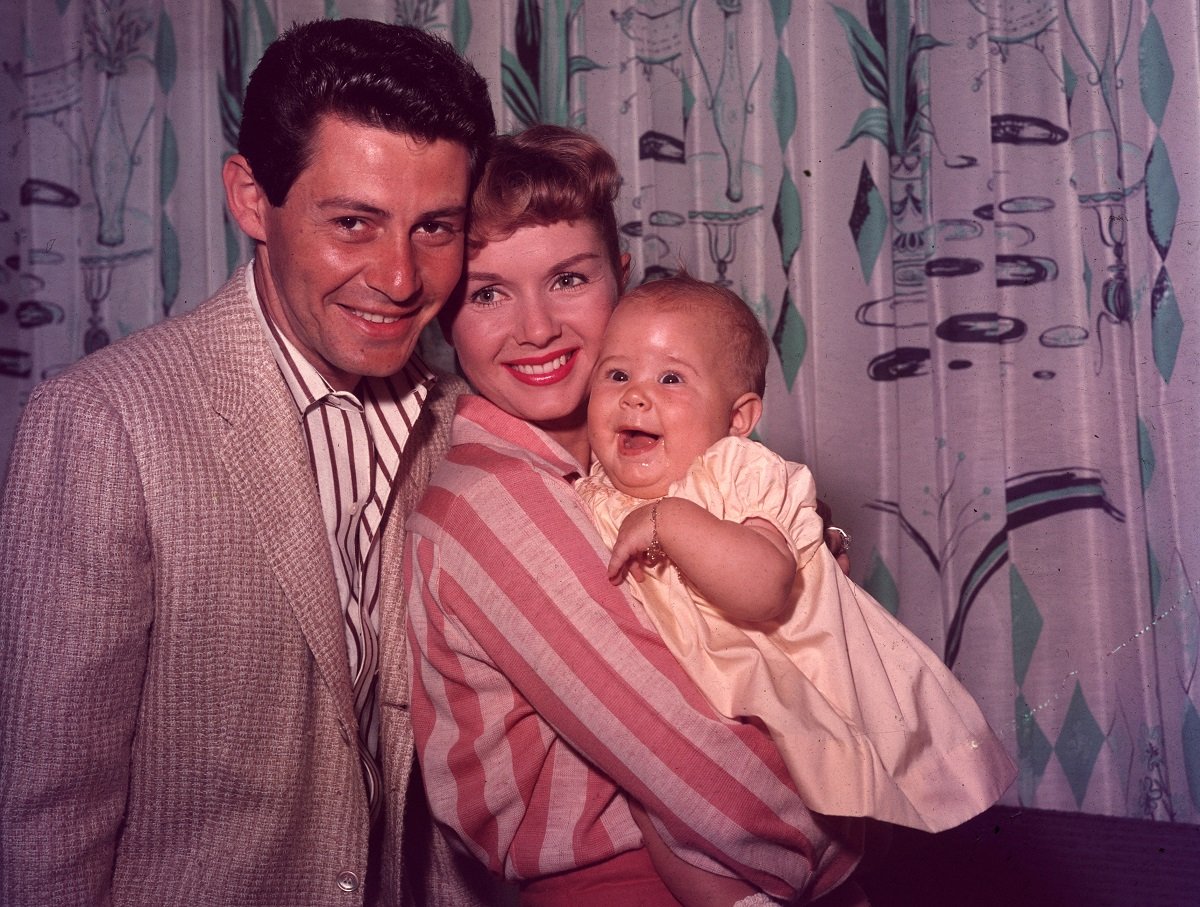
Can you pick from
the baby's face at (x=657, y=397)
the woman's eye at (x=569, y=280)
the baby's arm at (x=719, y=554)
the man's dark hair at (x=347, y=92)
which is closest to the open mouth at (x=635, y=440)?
the baby's face at (x=657, y=397)

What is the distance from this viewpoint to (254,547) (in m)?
1.51

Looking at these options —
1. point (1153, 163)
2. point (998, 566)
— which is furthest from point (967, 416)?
point (1153, 163)

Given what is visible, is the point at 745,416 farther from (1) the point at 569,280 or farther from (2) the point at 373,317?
(2) the point at 373,317

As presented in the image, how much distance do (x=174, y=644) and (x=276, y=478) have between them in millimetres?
282

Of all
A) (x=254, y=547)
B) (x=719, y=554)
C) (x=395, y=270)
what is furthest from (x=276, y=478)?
(x=719, y=554)

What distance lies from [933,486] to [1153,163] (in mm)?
1028

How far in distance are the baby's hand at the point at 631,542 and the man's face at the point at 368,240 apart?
0.53 metres

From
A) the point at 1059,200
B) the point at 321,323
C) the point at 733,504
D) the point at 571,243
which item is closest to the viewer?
the point at 733,504

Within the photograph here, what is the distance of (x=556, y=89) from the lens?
9.31 ft

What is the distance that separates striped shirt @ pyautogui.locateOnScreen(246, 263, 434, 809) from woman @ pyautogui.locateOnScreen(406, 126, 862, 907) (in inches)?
7.0

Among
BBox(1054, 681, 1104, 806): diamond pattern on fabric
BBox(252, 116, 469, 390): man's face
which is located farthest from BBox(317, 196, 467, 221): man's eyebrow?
BBox(1054, 681, 1104, 806): diamond pattern on fabric

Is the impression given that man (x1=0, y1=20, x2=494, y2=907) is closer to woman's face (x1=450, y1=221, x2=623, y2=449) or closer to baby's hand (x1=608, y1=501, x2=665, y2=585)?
woman's face (x1=450, y1=221, x2=623, y2=449)

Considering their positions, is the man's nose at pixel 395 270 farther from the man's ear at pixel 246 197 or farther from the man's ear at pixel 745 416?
the man's ear at pixel 745 416

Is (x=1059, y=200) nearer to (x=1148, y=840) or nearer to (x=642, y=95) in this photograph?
(x=642, y=95)
